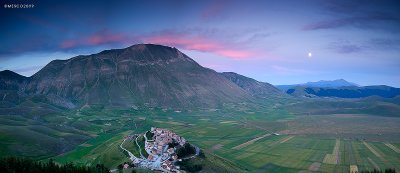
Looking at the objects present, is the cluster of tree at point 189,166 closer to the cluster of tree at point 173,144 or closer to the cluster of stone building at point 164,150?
the cluster of stone building at point 164,150

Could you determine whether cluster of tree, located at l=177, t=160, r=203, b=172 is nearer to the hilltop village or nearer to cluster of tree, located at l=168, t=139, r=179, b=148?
the hilltop village

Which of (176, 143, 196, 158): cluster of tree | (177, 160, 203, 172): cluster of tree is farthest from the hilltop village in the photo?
(177, 160, 203, 172): cluster of tree

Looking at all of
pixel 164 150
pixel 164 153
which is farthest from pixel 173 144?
pixel 164 153

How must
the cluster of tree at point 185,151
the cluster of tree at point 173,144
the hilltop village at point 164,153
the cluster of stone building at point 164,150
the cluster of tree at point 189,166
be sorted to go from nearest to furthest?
the hilltop village at point 164,153 → the cluster of tree at point 189,166 → the cluster of stone building at point 164,150 → the cluster of tree at point 185,151 → the cluster of tree at point 173,144

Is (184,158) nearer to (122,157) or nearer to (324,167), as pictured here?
(122,157)

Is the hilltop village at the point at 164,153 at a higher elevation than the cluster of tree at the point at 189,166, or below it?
higher

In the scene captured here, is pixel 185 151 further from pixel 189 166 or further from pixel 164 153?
pixel 189 166

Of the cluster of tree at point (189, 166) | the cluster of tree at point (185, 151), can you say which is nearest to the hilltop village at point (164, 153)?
the cluster of tree at point (185, 151)
